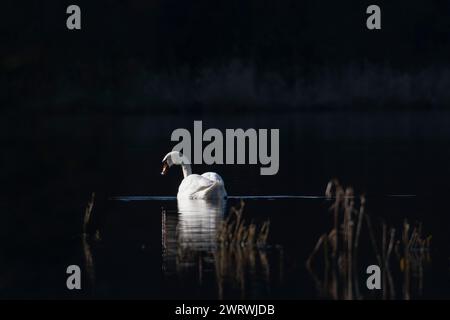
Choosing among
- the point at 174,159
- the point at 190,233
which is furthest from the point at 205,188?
the point at 190,233

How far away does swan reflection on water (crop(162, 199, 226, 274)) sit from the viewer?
15898 millimetres

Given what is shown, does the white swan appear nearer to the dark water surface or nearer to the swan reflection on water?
the swan reflection on water

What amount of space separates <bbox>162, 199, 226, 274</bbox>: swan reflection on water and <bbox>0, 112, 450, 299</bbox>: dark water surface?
2cm

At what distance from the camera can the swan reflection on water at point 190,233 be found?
1590 centimetres

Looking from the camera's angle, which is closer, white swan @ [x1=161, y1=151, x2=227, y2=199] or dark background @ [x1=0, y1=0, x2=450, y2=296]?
white swan @ [x1=161, y1=151, x2=227, y2=199]

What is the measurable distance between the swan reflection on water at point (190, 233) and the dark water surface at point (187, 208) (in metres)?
0.02

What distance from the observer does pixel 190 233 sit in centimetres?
1769

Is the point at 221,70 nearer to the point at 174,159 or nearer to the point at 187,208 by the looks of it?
the point at 174,159

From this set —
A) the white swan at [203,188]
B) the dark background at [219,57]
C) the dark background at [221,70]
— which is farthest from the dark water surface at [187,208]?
the dark background at [219,57]

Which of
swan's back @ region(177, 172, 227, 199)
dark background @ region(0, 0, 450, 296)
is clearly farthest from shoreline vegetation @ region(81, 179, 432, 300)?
dark background @ region(0, 0, 450, 296)

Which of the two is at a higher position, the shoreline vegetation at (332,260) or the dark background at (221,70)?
the dark background at (221,70)

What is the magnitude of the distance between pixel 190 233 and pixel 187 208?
9.25ft

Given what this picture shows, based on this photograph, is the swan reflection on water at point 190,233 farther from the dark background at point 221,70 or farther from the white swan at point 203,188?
the dark background at point 221,70
